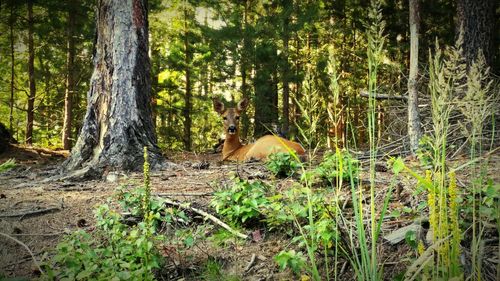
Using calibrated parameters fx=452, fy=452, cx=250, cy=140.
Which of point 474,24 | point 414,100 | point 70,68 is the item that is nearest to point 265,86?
point 70,68

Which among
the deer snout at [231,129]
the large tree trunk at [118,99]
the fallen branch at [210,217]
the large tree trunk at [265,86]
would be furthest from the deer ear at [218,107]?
the fallen branch at [210,217]

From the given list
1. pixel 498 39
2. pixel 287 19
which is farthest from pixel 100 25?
pixel 498 39

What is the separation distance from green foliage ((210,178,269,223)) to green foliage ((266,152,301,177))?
794 mm

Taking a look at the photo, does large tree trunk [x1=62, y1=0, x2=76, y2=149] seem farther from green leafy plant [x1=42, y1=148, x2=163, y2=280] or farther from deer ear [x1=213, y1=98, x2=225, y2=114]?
green leafy plant [x1=42, y1=148, x2=163, y2=280]

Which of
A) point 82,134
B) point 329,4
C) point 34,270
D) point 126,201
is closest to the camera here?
→ point 34,270

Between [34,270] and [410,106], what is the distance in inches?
174

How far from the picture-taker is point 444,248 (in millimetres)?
1635

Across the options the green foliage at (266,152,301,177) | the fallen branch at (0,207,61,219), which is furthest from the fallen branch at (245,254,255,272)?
the fallen branch at (0,207,61,219)

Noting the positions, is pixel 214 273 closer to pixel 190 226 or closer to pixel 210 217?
pixel 210 217

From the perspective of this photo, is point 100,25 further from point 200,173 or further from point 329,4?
point 329,4

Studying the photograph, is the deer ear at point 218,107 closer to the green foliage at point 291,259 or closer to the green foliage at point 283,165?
the green foliage at point 283,165

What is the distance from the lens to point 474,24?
7.86 meters

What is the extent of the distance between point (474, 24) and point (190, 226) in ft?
21.9

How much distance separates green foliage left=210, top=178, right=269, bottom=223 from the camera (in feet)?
11.0
